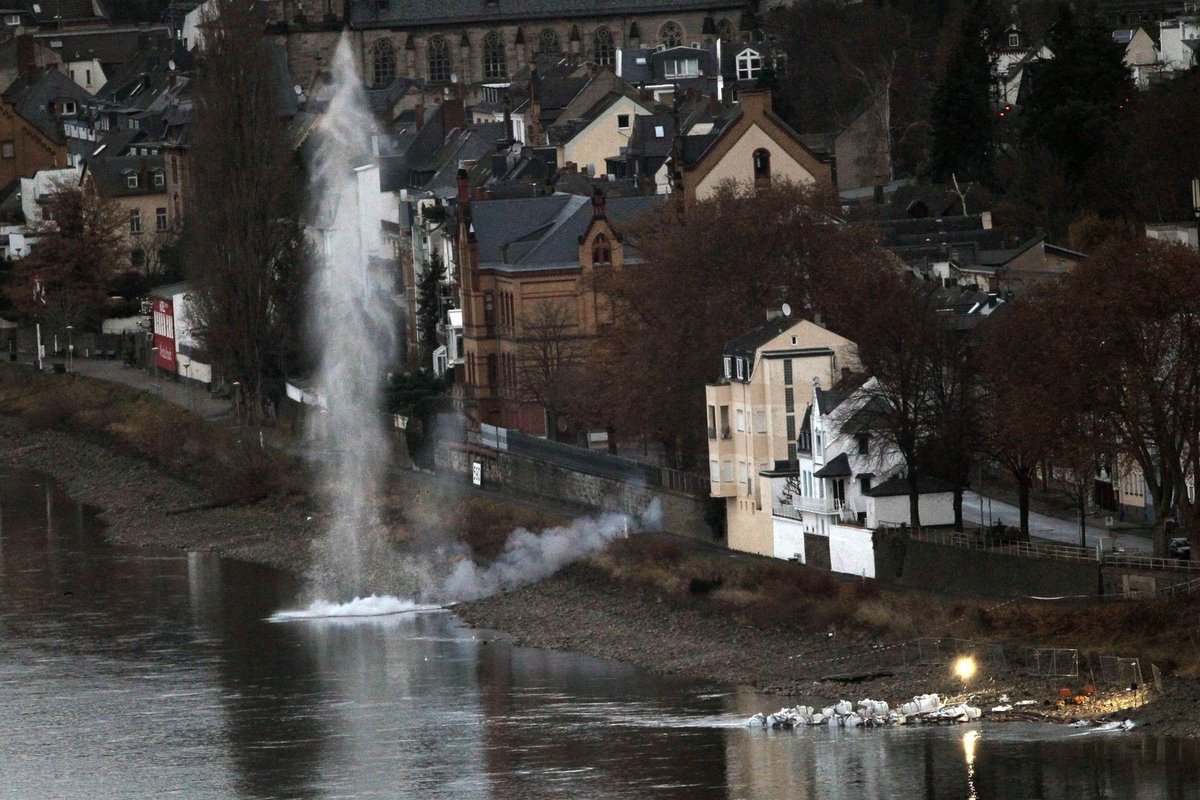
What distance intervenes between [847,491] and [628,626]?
518 cm

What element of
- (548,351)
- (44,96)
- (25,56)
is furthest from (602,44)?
(548,351)

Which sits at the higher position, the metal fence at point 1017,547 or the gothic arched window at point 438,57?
the gothic arched window at point 438,57

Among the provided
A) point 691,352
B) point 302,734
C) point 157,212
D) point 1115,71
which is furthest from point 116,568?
point 157,212

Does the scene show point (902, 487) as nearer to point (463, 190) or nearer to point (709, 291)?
point (709, 291)

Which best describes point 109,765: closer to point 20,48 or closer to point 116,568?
point 116,568

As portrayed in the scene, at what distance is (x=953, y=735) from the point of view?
1780 inches

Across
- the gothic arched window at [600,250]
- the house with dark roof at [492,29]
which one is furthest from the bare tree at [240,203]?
the house with dark roof at [492,29]

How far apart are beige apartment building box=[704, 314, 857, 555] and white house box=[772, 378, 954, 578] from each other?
1.18 metres

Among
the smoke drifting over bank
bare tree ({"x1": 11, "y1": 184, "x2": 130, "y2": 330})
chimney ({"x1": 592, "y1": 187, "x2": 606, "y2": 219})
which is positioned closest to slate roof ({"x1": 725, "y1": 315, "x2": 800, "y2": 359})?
the smoke drifting over bank

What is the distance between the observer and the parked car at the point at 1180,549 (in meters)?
48.0

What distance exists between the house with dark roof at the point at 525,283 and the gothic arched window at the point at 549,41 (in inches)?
2994

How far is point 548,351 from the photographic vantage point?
235 ft

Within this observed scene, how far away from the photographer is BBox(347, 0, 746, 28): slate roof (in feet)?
493

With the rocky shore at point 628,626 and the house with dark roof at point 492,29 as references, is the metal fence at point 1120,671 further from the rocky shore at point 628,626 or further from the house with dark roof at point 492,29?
the house with dark roof at point 492,29
